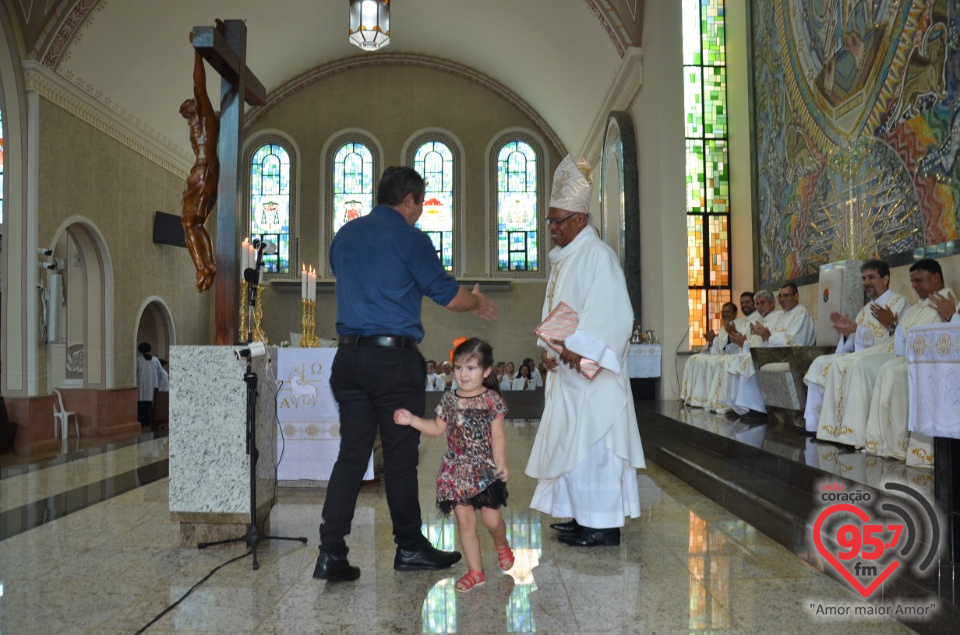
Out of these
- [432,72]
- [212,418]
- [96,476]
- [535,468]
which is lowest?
[96,476]

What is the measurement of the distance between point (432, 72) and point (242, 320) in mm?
13849

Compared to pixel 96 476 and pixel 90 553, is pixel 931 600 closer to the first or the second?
pixel 90 553

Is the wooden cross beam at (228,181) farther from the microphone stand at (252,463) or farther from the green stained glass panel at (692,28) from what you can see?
the green stained glass panel at (692,28)

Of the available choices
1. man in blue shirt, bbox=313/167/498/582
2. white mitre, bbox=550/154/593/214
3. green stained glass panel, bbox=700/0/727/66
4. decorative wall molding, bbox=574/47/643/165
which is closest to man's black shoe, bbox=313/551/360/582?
man in blue shirt, bbox=313/167/498/582

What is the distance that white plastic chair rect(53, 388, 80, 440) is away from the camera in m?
10.4

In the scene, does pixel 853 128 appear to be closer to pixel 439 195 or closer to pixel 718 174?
pixel 718 174

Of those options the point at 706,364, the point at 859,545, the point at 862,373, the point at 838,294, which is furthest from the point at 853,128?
the point at 859,545

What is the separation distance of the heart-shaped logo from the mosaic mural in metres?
3.24

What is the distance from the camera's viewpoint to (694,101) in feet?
38.0

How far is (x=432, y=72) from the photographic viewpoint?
17.7 m

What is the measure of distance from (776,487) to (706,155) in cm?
808

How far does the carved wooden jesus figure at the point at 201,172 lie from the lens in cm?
407

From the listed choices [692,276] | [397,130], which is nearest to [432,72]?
[397,130]

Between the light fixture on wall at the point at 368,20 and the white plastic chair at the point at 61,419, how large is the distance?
5.87 metres
